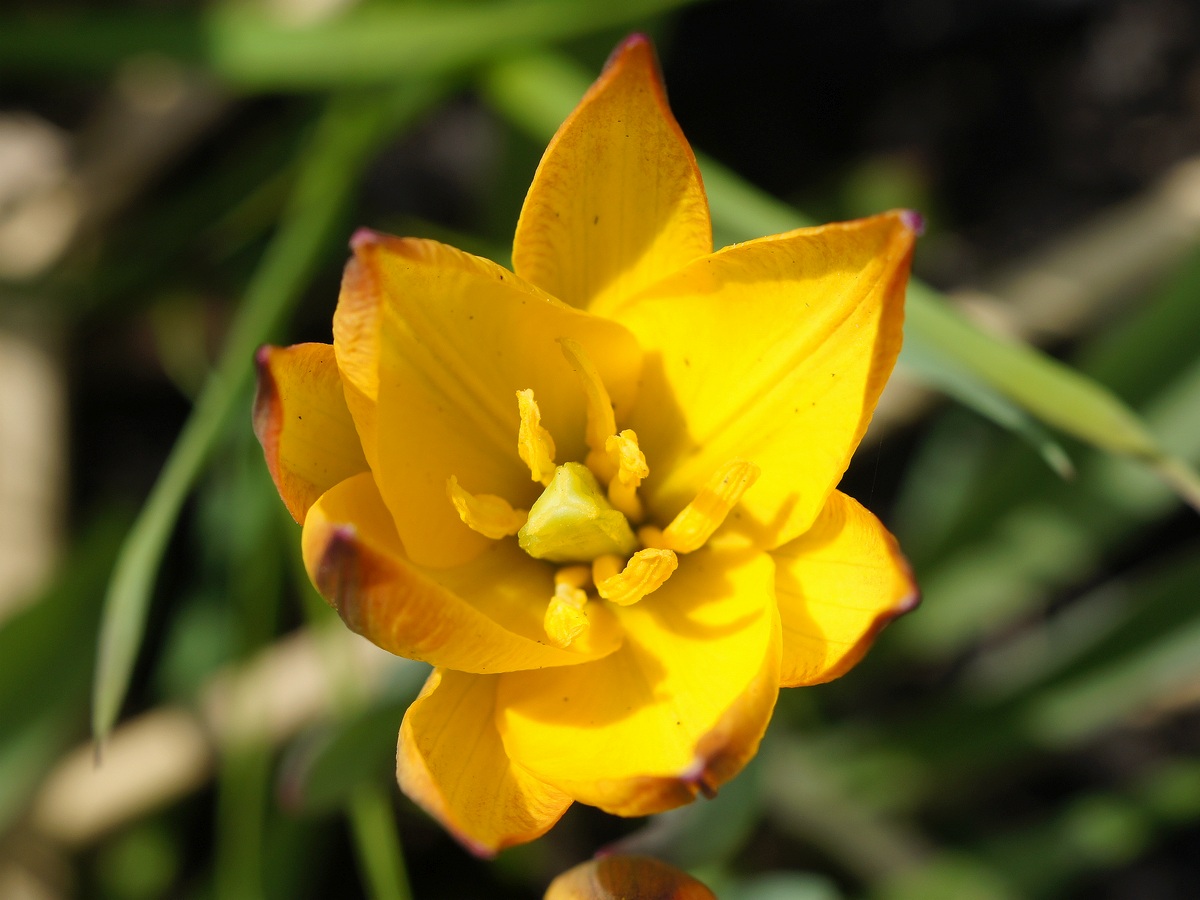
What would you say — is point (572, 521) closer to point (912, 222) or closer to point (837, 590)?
point (837, 590)

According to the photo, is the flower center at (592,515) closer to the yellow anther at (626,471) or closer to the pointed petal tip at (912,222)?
the yellow anther at (626,471)

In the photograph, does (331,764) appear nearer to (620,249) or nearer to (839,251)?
(620,249)

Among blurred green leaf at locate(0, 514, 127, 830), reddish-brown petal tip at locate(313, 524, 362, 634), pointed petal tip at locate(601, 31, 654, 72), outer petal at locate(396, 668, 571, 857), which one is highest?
pointed petal tip at locate(601, 31, 654, 72)

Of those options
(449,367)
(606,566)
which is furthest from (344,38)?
(606,566)

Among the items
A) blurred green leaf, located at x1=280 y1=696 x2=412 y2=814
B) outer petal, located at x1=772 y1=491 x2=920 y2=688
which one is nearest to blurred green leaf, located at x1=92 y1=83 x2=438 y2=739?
blurred green leaf, located at x1=280 y1=696 x2=412 y2=814

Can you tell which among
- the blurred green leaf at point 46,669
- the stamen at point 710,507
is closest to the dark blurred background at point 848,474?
the blurred green leaf at point 46,669

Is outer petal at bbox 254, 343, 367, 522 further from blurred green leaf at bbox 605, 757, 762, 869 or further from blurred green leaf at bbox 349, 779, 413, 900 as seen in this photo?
blurred green leaf at bbox 349, 779, 413, 900

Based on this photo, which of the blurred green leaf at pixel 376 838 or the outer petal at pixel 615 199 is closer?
the outer petal at pixel 615 199
